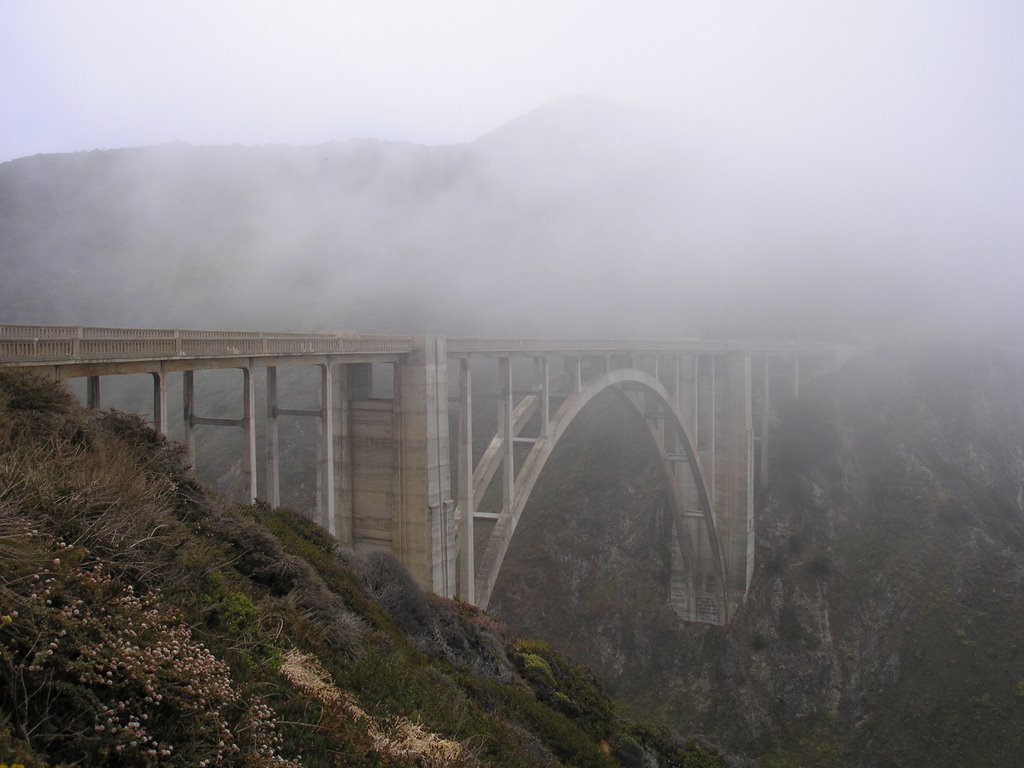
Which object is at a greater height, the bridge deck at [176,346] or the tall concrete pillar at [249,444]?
the bridge deck at [176,346]

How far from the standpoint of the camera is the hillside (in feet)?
12.7

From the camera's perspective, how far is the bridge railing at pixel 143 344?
7617mm

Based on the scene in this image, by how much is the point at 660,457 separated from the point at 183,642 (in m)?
27.2

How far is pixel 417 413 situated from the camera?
1479 centimetres

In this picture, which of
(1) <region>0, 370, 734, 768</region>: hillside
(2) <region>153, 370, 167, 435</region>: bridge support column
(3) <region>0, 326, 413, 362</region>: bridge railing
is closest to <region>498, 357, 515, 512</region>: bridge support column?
(3) <region>0, 326, 413, 362</region>: bridge railing

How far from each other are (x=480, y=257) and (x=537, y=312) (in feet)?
82.5

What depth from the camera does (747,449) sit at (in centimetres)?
3378

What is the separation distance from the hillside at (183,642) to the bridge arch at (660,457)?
23.5ft

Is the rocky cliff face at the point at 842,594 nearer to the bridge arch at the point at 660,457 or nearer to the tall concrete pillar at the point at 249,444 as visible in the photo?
the bridge arch at the point at 660,457

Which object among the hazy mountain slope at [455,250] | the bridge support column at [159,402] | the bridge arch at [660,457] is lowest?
the bridge arch at [660,457]

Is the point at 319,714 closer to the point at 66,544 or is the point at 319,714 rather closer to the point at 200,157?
the point at 66,544

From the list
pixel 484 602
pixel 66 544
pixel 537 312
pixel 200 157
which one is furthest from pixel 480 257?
pixel 66 544

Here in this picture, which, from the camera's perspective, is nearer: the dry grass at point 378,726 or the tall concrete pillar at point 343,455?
the dry grass at point 378,726

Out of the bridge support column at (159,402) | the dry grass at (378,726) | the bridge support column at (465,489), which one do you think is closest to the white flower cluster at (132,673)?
the dry grass at (378,726)
